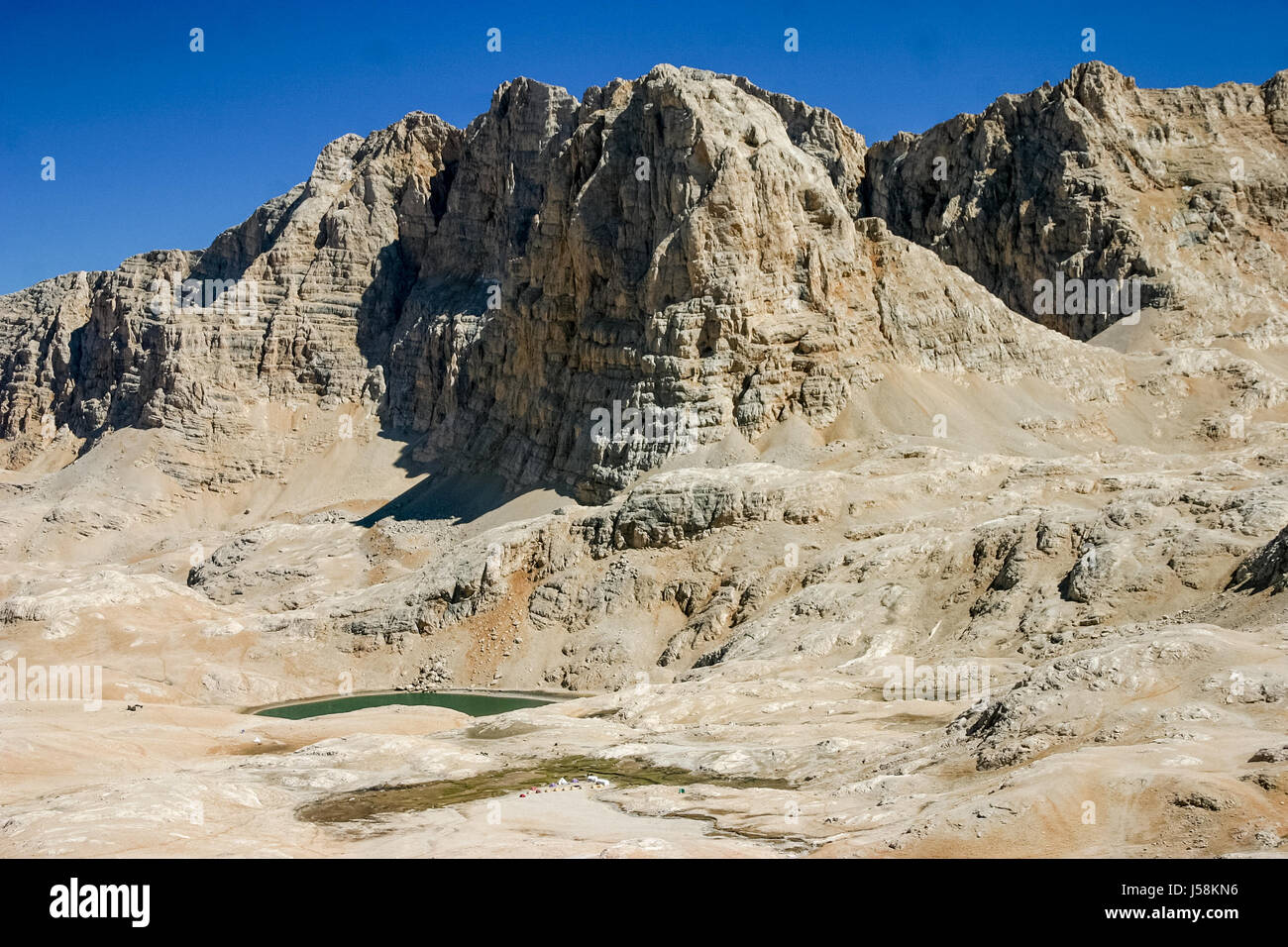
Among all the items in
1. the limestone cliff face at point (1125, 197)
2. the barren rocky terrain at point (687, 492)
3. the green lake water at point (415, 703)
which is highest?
the limestone cliff face at point (1125, 197)

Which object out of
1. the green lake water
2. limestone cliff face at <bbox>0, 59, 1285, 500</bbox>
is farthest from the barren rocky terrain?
the green lake water

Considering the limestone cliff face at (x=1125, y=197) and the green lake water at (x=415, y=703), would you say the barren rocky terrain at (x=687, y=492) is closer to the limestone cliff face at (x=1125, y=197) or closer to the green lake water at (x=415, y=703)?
the limestone cliff face at (x=1125, y=197)

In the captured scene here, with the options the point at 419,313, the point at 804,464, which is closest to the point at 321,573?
the point at 804,464

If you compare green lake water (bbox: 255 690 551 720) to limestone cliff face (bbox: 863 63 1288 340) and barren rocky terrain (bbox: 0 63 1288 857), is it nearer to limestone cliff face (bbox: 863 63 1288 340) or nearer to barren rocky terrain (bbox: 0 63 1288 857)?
barren rocky terrain (bbox: 0 63 1288 857)

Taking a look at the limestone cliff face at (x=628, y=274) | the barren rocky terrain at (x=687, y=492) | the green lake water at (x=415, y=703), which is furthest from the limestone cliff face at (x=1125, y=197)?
the green lake water at (x=415, y=703)
